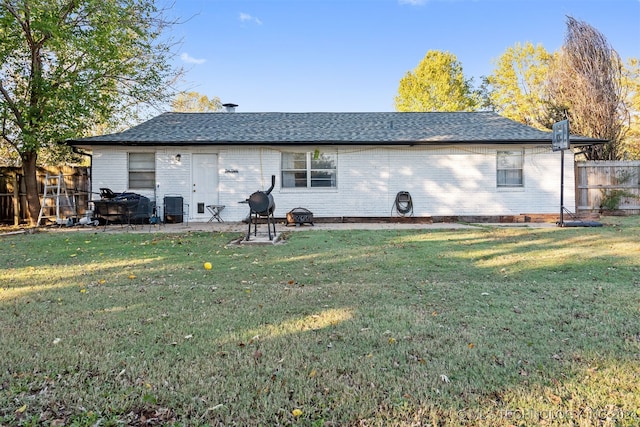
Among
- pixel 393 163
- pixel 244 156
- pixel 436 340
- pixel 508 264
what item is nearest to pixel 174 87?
pixel 244 156

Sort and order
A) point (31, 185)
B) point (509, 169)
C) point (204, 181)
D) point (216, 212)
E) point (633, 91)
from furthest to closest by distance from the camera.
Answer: point (633, 91)
point (509, 169)
point (204, 181)
point (216, 212)
point (31, 185)

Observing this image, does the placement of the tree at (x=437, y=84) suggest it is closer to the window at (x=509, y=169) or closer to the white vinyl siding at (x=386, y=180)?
the window at (x=509, y=169)

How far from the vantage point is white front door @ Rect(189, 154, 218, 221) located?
12.2 meters

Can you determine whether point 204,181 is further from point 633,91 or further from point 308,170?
point 633,91

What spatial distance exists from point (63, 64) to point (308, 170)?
7.91 meters

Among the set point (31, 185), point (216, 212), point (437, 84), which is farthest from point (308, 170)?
point (437, 84)

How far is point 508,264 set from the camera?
539 cm

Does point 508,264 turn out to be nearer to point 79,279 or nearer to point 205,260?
point 205,260

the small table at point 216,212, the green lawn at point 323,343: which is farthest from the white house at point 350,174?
the green lawn at point 323,343

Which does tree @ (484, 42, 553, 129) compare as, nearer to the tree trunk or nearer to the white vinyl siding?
the white vinyl siding

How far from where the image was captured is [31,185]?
11.4 meters

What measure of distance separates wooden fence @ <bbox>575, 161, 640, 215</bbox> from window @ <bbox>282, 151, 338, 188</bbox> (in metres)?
8.46

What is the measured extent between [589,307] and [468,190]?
9406 millimetres

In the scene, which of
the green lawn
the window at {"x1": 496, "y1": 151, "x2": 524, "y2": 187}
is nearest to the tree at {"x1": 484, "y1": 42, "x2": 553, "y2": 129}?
the window at {"x1": 496, "y1": 151, "x2": 524, "y2": 187}
